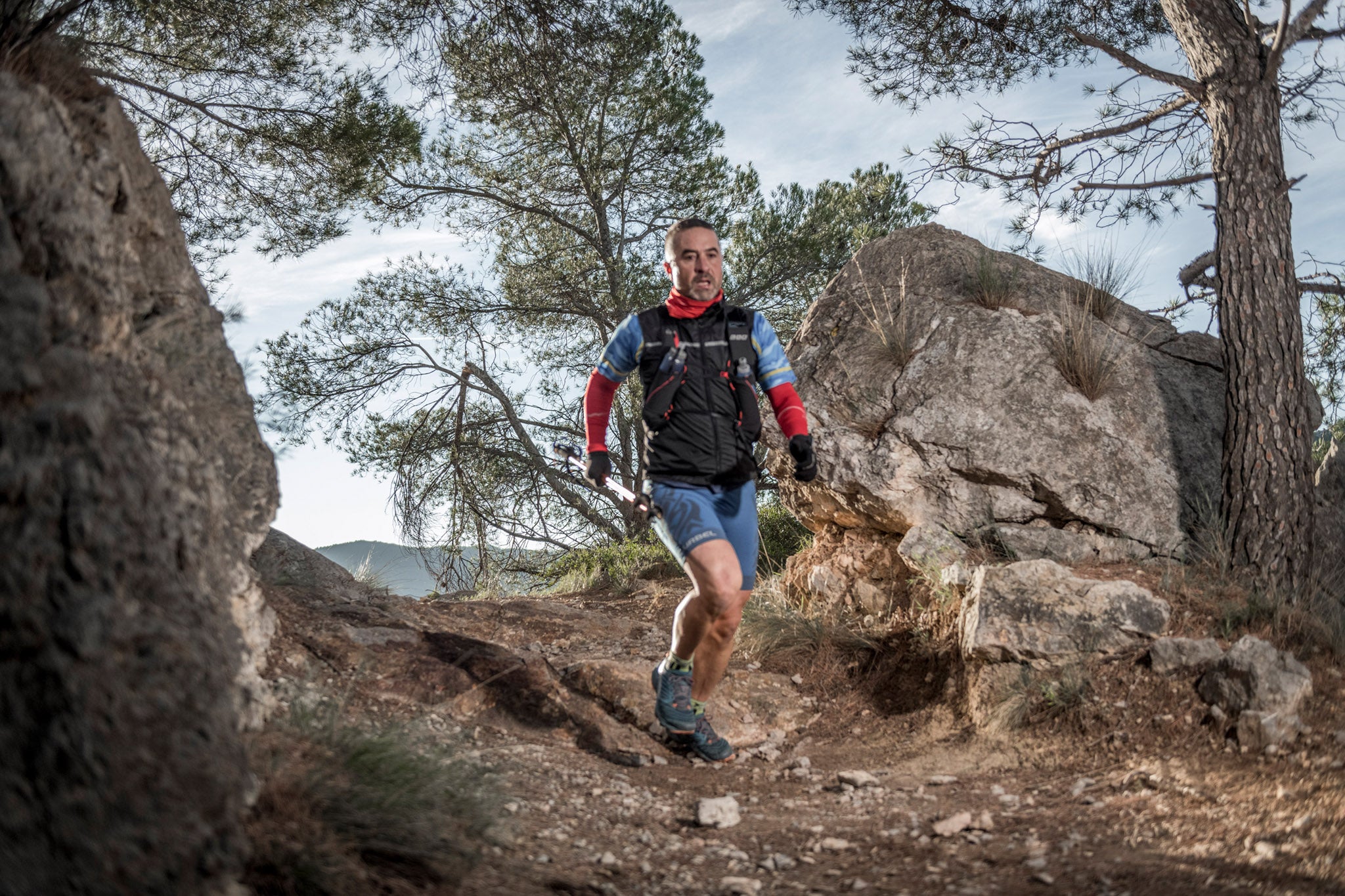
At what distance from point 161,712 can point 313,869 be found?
23.9 inches

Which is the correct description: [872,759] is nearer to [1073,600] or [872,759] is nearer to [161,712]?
[1073,600]

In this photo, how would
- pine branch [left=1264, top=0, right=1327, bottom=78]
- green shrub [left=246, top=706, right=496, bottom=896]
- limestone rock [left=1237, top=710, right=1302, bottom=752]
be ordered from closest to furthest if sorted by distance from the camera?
green shrub [left=246, top=706, right=496, bottom=896] < limestone rock [left=1237, top=710, right=1302, bottom=752] < pine branch [left=1264, top=0, right=1327, bottom=78]

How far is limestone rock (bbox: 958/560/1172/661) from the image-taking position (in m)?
5.00

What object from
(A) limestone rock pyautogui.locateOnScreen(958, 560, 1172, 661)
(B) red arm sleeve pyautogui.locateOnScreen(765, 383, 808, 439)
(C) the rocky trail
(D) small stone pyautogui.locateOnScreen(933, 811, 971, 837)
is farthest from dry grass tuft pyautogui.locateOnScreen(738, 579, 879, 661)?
(D) small stone pyautogui.locateOnScreen(933, 811, 971, 837)

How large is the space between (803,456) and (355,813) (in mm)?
2641

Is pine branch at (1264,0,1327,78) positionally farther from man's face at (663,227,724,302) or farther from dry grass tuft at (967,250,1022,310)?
man's face at (663,227,724,302)

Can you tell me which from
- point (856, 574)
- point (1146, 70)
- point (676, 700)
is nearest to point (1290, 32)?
point (1146, 70)

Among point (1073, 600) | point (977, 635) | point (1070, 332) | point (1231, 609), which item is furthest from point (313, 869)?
point (1070, 332)

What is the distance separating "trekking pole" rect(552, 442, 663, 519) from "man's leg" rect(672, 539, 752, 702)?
323 mm

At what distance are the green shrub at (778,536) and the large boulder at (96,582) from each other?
6.36m

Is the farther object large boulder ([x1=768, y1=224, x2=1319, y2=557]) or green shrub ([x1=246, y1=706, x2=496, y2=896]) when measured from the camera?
large boulder ([x1=768, y1=224, x2=1319, y2=557])

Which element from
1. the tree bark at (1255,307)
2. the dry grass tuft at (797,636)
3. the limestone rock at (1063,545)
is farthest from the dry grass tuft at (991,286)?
A: the dry grass tuft at (797,636)

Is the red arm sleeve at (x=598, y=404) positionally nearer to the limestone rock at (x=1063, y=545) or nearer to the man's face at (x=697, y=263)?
the man's face at (x=697, y=263)

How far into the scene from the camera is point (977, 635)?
16.8 feet
